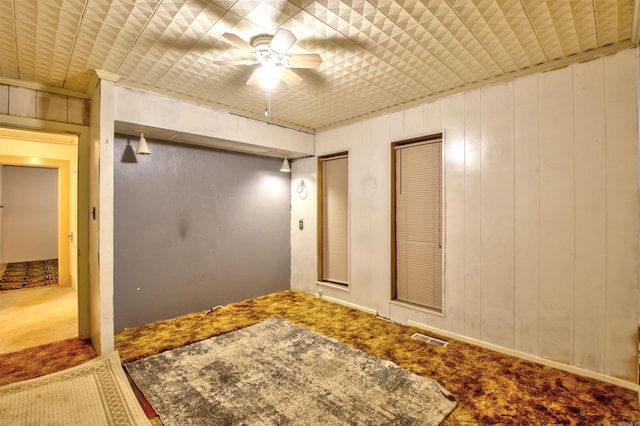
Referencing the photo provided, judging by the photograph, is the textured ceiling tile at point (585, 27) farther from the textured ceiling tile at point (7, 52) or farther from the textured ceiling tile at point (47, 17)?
the textured ceiling tile at point (7, 52)

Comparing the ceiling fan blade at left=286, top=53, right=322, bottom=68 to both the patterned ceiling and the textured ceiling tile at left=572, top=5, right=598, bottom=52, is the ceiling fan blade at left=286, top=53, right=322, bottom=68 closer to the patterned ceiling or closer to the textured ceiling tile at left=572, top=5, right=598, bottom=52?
the patterned ceiling

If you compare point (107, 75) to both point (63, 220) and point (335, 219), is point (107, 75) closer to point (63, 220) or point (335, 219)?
point (335, 219)

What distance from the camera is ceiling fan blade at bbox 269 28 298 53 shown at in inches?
71.8

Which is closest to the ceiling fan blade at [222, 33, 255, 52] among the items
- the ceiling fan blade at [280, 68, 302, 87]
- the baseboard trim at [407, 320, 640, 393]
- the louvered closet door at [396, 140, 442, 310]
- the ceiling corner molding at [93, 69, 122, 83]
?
the ceiling fan blade at [280, 68, 302, 87]

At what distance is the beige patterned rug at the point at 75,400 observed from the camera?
1979 millimetres

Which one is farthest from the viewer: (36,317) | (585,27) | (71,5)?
(36,317)

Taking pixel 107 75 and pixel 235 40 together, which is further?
pixel 107 75

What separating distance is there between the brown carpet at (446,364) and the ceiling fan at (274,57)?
8.60 ft

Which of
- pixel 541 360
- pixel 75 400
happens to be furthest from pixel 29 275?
pixel 541 360

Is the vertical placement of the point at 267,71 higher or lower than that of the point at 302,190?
higher

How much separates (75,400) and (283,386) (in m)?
1.51

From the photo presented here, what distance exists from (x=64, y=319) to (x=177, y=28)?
3950mm

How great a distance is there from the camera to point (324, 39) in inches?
88.9

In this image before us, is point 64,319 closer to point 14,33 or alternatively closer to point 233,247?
point 233,247
